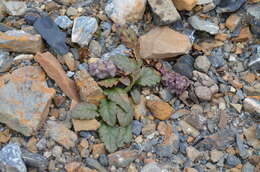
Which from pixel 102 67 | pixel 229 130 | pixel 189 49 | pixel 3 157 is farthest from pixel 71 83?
pixel 229 130

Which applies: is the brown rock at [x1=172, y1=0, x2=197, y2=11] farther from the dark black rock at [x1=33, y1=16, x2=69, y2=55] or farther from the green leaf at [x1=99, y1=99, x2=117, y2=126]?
the green leaf at [x1=99, y1=99, x2=117, y2=126]

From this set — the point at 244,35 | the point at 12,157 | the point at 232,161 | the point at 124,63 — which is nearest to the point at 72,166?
the point at 12,157

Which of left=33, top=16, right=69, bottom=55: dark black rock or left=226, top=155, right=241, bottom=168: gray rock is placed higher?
left=33, top=16, right=69, bottom=55: dark black rock

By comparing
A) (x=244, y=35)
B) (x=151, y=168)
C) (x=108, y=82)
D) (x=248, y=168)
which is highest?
(x=108, y=82)

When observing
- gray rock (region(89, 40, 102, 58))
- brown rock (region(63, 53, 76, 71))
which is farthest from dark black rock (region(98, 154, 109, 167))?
gray rock (region(89, 40, 102, 58))

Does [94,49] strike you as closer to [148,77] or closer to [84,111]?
[148,77]

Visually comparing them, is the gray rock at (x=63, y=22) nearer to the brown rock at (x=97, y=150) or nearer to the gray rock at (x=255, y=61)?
the brown rock at (x=97, y=150)
